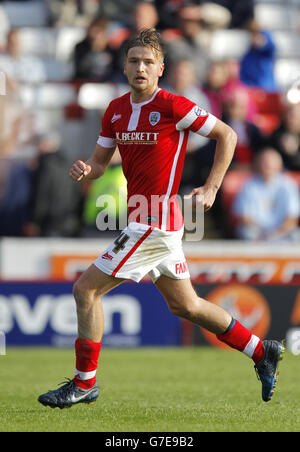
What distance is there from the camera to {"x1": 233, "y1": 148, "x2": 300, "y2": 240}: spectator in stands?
11.5m

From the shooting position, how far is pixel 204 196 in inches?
221

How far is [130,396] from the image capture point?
6891 millimetres

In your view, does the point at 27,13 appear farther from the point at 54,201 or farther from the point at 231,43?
the point at 54,201

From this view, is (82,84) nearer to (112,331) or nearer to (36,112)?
(36,112)

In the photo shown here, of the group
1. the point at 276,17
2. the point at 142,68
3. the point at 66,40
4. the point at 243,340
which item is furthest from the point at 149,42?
A: the point at 276,17

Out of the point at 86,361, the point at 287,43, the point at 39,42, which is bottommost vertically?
the point at 86,361

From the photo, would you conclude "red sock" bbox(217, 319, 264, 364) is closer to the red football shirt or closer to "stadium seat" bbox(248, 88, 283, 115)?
the red football shirt

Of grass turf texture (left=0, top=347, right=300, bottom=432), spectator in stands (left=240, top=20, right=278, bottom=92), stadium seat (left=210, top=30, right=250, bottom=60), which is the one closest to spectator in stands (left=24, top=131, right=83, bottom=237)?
grass turf texture (left=0, top=347, right=300, bottom=432)

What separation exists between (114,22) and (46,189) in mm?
4990

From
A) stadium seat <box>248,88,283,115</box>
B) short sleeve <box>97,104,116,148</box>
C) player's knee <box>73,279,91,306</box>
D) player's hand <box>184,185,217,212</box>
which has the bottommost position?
player's knee <box>73,279,91,306</box>

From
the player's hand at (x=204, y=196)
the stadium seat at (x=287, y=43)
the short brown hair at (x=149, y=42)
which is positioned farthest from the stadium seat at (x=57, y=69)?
the player's hand at (x=204, y=196)

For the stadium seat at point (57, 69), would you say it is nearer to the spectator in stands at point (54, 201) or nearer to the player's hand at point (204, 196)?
the spectator in stands at point (54, 201)

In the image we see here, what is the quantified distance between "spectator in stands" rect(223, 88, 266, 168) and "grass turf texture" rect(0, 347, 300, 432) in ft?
10.5

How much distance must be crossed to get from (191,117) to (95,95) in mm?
7819
